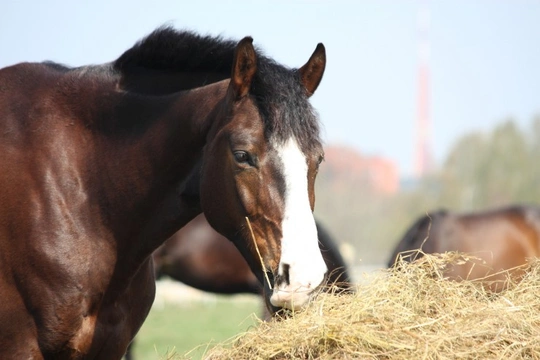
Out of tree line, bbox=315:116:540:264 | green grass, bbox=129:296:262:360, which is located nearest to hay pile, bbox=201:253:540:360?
green grass, bbox=129:296:262:360

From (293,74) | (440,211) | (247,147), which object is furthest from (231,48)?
(440,211)

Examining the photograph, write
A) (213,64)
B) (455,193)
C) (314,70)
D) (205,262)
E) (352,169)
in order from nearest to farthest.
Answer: (314,70) < (213,64) < (205,262) < (455,193) < (352,169)

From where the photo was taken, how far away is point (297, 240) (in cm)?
339

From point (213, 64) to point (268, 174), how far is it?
96 cm

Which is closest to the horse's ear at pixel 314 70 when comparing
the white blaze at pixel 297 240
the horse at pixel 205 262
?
the white blaze at pixel 297 240

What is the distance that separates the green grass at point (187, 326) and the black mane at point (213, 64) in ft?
16.0

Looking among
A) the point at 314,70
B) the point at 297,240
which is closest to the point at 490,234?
the point at 314,70

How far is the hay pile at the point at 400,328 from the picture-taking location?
3.25 m

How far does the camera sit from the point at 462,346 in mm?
3293

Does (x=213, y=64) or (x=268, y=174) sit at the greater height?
(x=213, y=64)

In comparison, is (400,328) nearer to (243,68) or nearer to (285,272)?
(285,272)

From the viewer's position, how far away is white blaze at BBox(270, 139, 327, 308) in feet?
10.9

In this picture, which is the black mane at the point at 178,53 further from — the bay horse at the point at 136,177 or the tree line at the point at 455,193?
the tree line at the point at 455,193

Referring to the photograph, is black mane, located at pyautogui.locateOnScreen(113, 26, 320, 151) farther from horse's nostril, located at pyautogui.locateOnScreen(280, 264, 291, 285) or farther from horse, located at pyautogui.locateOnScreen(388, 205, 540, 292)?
horse, located at pyautogui.locateOnScreen(388, 205, 540, 292)
